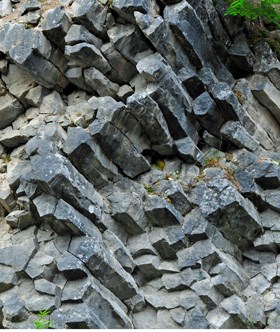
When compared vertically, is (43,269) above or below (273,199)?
above

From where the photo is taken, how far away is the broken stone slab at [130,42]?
16297 millimetres

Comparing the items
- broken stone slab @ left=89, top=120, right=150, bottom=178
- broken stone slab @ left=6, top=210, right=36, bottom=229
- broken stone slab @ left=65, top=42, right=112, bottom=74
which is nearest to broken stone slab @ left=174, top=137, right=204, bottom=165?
broken stone slab @ left=89, top=120, right=150, bottom=178

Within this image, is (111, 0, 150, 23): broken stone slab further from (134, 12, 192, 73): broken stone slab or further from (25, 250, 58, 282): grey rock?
(25, 250, 58, 282): grey rock

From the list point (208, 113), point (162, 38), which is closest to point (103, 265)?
point (208, 113)

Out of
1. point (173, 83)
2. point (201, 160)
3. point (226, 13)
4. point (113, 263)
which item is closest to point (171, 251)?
point (113, 263)

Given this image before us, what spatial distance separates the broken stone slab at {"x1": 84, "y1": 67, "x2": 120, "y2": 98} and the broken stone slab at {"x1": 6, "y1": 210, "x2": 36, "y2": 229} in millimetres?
3997

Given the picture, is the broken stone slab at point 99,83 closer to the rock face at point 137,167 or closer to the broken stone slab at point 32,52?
the rock face at point 137,167

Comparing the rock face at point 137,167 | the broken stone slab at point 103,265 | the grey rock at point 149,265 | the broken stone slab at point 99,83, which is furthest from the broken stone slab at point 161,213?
the broken stone slab at point 99,83

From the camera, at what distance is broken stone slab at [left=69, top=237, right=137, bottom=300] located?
13164mm

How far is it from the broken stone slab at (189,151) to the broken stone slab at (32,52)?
362 centimetres

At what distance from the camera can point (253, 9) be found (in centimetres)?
1725

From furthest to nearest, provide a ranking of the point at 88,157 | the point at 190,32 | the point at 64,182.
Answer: the point at 190,32 → the point at 88,157 → the point at 64,182

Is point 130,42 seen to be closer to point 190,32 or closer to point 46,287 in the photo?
point 190,32

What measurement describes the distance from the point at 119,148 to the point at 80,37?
3.33 metres
